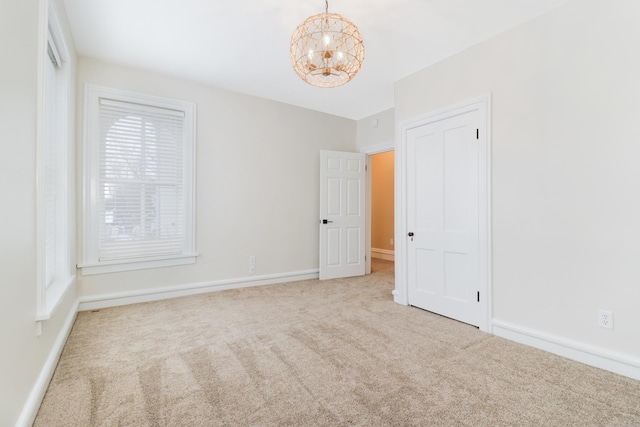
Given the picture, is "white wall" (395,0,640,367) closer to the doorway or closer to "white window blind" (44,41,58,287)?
"white window blind" (44,41,58,287)

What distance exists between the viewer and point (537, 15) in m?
2.42

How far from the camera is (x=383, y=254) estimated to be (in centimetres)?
689

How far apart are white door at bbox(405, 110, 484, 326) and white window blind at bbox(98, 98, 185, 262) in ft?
9.12

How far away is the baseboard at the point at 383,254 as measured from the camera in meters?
6.73

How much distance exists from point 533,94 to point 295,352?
2730 mm

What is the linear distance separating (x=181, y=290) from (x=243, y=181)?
1579 millimetres

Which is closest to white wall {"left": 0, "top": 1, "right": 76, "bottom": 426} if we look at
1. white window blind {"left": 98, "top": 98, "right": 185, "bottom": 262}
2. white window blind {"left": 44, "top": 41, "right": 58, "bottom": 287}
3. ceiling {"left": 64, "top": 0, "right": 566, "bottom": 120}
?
white window blind {"left": 44, "top": 41, "right": 58, "bottom": 287}

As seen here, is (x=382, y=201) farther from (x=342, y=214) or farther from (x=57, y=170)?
(x=57, y=170)

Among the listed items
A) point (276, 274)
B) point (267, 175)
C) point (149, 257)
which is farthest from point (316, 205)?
point (149, 257)

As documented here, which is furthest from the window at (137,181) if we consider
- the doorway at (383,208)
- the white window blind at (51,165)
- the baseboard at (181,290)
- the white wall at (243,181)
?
the doorway at (383,208)

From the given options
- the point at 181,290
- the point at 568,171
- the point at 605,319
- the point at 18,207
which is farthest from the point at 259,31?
the point at 605,319

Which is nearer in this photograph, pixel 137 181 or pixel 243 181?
pixel 137 181

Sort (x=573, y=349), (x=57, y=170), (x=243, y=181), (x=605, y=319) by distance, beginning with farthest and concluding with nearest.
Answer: (x=243, y=181)
(x=57, y=170)
(x=573, y=349)
(x=605, y=319)

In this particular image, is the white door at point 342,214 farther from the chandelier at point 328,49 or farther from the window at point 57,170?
the window at point 57,170
